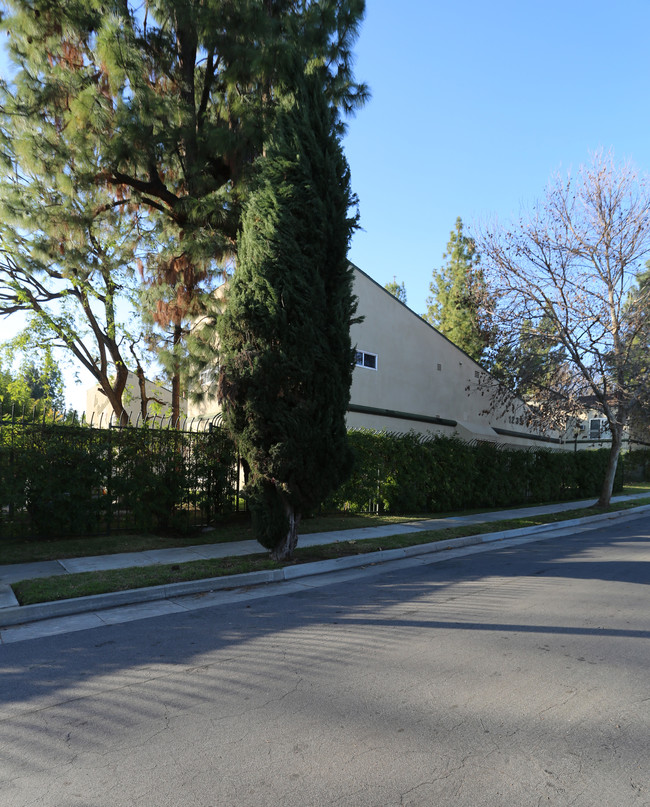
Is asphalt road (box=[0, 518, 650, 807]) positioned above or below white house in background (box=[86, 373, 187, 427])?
Result: below

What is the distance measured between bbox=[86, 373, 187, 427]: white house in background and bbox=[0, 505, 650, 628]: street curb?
14.2ft

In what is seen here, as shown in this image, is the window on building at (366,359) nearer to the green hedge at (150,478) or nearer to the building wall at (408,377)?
the building wall at (408,377)

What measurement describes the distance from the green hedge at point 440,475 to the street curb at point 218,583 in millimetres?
2931

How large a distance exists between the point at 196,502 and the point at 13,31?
10.0 meters

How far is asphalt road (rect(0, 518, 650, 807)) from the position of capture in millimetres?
2906

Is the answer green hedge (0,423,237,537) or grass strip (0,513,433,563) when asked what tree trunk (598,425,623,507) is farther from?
green hedge (0,423,237,537)

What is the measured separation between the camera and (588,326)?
17.9 metres

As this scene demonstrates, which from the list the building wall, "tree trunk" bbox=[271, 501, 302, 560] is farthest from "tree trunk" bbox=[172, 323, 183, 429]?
the building wall

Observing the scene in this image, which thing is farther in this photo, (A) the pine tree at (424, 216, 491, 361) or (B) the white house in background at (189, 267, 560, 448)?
(A) the pine tree at (424, 216, 491, 361)

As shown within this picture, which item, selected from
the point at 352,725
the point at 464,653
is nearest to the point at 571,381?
the point at 464,653

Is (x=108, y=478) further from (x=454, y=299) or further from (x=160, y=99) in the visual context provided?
(x=454, y=299)

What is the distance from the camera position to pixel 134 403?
2406cm

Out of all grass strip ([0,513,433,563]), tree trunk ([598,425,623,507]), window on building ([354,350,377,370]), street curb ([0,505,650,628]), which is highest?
window on building ([354,350,377,370])

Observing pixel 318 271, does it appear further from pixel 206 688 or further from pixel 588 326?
pixel 588 326
